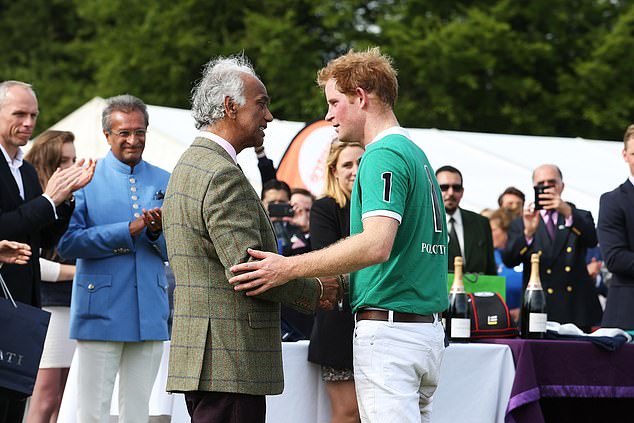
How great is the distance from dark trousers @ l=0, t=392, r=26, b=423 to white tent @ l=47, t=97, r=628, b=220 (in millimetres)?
6605

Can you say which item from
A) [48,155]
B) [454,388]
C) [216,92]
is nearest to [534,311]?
[454,388]

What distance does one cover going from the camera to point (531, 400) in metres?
5.24

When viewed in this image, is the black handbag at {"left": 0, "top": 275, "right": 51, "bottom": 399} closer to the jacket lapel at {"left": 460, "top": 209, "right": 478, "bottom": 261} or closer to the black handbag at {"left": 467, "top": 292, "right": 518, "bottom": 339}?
the black handbag at {"left": 467, "top": 292, "right": 518, "bottom": 339}

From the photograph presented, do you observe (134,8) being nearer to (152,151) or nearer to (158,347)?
(152,151)

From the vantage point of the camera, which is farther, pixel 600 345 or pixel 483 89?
pixel 483 89

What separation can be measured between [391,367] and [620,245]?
109 inches

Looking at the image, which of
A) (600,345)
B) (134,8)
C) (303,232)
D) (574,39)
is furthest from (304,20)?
(600,345)

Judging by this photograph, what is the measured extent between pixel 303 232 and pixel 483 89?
16.3 meters

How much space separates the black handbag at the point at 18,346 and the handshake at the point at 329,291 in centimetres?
135

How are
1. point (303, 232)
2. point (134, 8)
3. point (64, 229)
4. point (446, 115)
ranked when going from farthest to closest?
point (134, 8) → point (446, 115) → point (303, 232) → point (64, 229)

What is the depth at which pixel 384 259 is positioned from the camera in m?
3.65

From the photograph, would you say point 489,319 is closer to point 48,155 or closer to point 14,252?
point 14,252

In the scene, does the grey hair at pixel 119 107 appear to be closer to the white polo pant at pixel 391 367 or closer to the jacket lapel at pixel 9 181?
the jacket lapel at pixel 9 181

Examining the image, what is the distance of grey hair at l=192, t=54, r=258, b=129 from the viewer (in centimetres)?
380
